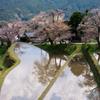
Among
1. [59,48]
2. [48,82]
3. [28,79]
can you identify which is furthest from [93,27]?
[48,82]

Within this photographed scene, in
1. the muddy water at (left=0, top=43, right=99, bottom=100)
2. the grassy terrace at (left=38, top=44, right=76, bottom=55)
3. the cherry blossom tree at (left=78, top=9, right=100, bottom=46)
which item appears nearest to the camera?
the muddy water at (left=0, top=43, right=99, bottom=100)

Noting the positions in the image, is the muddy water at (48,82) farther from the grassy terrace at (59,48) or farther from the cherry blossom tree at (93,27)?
the grassy terrace at (59,48)

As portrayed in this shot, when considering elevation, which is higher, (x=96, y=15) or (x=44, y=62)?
(x=96, y=15)

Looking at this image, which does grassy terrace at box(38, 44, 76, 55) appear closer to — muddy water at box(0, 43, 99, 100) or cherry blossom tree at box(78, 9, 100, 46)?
cherry blossom tree at box(78, 9, 100, 46)

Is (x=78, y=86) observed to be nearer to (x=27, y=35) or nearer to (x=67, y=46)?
(x=67, y=46)

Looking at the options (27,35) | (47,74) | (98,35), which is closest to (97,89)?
(47,74)

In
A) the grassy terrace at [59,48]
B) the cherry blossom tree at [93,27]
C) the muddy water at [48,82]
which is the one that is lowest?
the grassy terrace at [59,48]

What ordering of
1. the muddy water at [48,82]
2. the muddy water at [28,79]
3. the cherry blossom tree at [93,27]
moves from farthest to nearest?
the cherry blossom tree at [93,27]
the muddy water at [28,79]
the muddy water at [48,82]

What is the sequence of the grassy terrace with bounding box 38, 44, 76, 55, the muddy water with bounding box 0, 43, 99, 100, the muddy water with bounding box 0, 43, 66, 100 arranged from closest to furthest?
the muddy water with bounding box 0, 43, 99, 100, the muddy water with bounding box 0, 43, 66, 100, the grassy terrace with bounding box 38, 44, 76, 55

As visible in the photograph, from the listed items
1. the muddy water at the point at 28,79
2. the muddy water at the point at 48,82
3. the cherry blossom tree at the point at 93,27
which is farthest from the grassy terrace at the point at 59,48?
the muddy water at the point at 48,82

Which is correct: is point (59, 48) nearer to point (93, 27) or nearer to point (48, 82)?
point (93, 27)

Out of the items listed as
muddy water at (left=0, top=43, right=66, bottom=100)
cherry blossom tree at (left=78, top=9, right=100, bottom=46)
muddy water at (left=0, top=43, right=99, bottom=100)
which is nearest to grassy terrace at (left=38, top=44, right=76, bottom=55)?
cherry blossom tree at (left=78, top=9, right=100, bottom=46)
